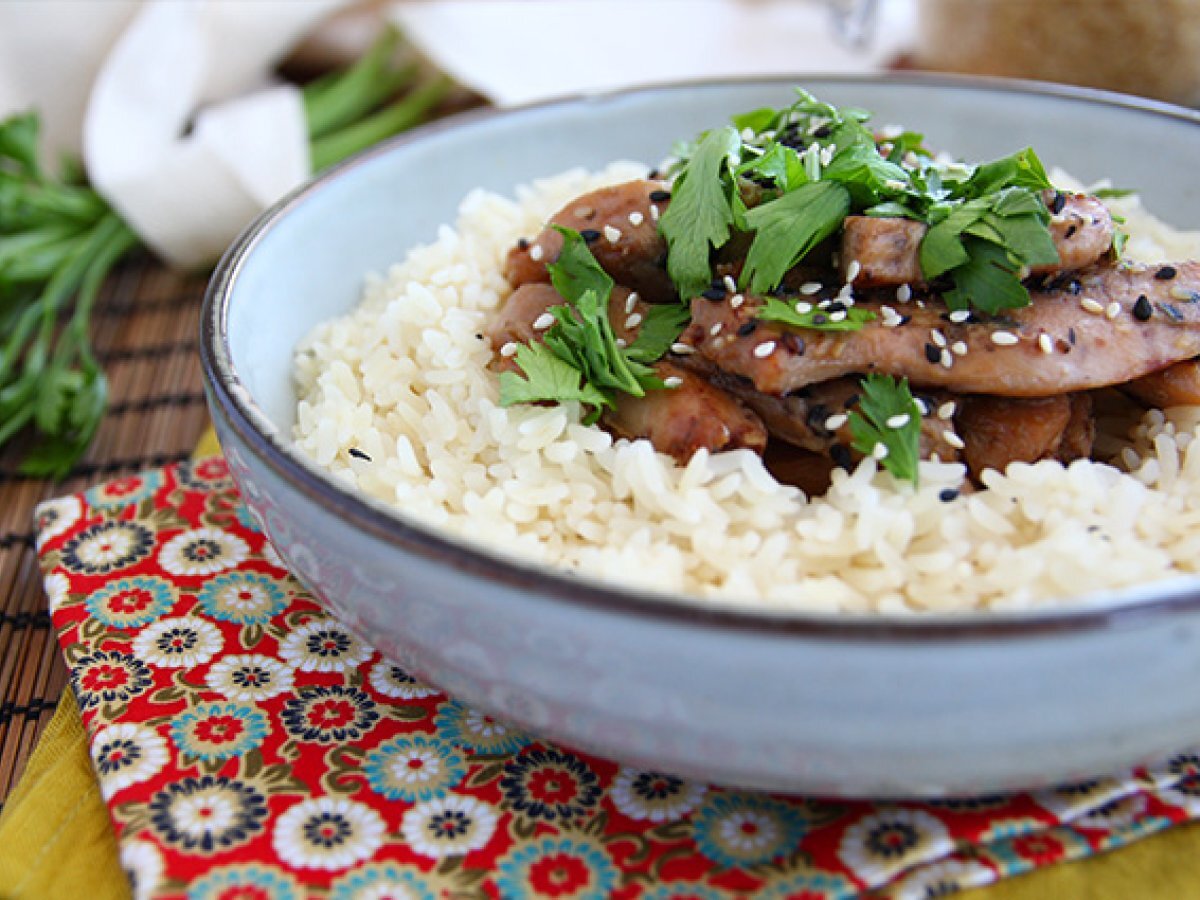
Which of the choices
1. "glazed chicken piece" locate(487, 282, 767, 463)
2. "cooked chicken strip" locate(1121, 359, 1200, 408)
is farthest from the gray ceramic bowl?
"cooked chicken strip" locate(1121, 359, 1200, 408)

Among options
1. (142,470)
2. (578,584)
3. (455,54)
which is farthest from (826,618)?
(455,54)

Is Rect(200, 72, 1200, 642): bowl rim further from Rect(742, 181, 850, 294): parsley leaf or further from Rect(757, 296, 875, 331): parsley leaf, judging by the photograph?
Rect(742, 181, 850, 294): parsley leaf

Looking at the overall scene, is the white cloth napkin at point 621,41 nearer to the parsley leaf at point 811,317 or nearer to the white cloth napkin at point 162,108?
the white cloth napkin at point 162,108

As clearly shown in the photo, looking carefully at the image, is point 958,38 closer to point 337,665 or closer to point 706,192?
point 706,192

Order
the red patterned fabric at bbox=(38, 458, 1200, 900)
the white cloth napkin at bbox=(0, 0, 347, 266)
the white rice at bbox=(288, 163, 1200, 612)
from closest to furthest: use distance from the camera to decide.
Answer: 1. the red patterned fabric at bbox=(38, 458, 1200, 900)
2. the white rice at bbox=(288, 163, 1200, 612)
3. the white cloth napkin at bbox=(0, 0, 347, 266)


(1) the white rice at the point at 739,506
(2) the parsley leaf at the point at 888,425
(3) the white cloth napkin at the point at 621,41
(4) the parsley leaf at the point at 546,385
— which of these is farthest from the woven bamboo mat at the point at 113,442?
(2) the parsley leaf at the point at 888,425
